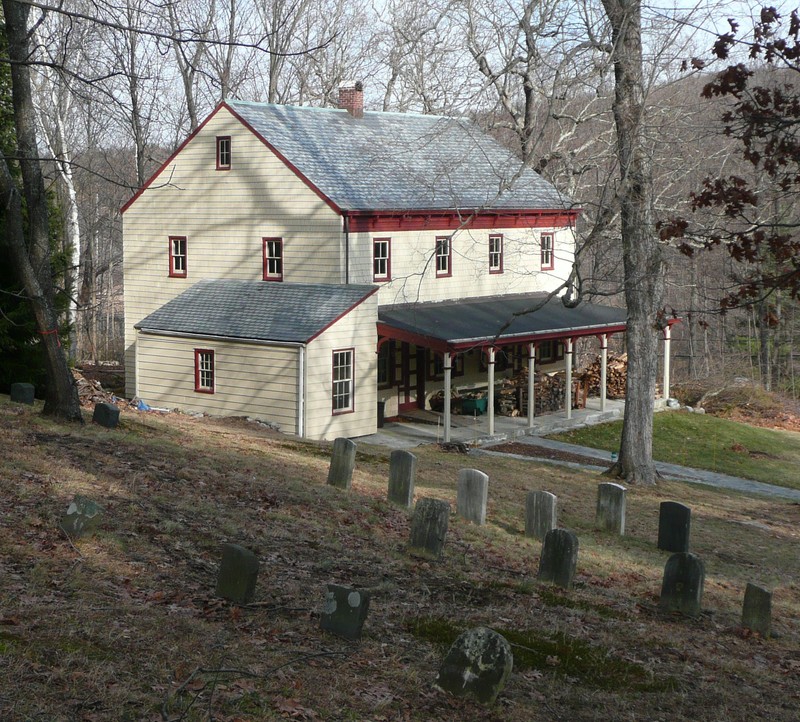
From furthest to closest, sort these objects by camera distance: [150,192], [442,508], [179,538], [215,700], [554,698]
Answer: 1. [150,192]
2. [442,508]
3. [179,538]
4. [554,698]
5. [215,700]

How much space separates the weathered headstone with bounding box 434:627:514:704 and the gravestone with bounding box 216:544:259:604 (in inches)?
87.6

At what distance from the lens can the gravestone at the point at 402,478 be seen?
15.3 meters

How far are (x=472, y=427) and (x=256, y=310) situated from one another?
303 inches

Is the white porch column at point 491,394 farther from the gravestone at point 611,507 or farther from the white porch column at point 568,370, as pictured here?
the gravestone at point 611,507

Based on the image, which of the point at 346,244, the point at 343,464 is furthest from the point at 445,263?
the point at 343,464

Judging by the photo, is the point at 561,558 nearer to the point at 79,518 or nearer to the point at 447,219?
the point at 79,518

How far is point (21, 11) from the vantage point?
1534 centimetres

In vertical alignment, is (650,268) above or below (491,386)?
above

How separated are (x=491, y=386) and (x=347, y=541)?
17.2 meters

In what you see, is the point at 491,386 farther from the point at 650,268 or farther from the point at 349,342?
the point at 650,268

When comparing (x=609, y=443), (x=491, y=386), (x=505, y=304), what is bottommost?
(x=609, y=443)

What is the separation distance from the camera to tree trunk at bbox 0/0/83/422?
1630cm

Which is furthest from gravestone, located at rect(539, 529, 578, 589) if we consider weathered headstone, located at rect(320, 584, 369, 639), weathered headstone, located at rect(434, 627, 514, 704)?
weathered headstone, located at rect(434, 627, 514, 704)

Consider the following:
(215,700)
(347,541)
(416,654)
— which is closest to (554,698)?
(416,654)
